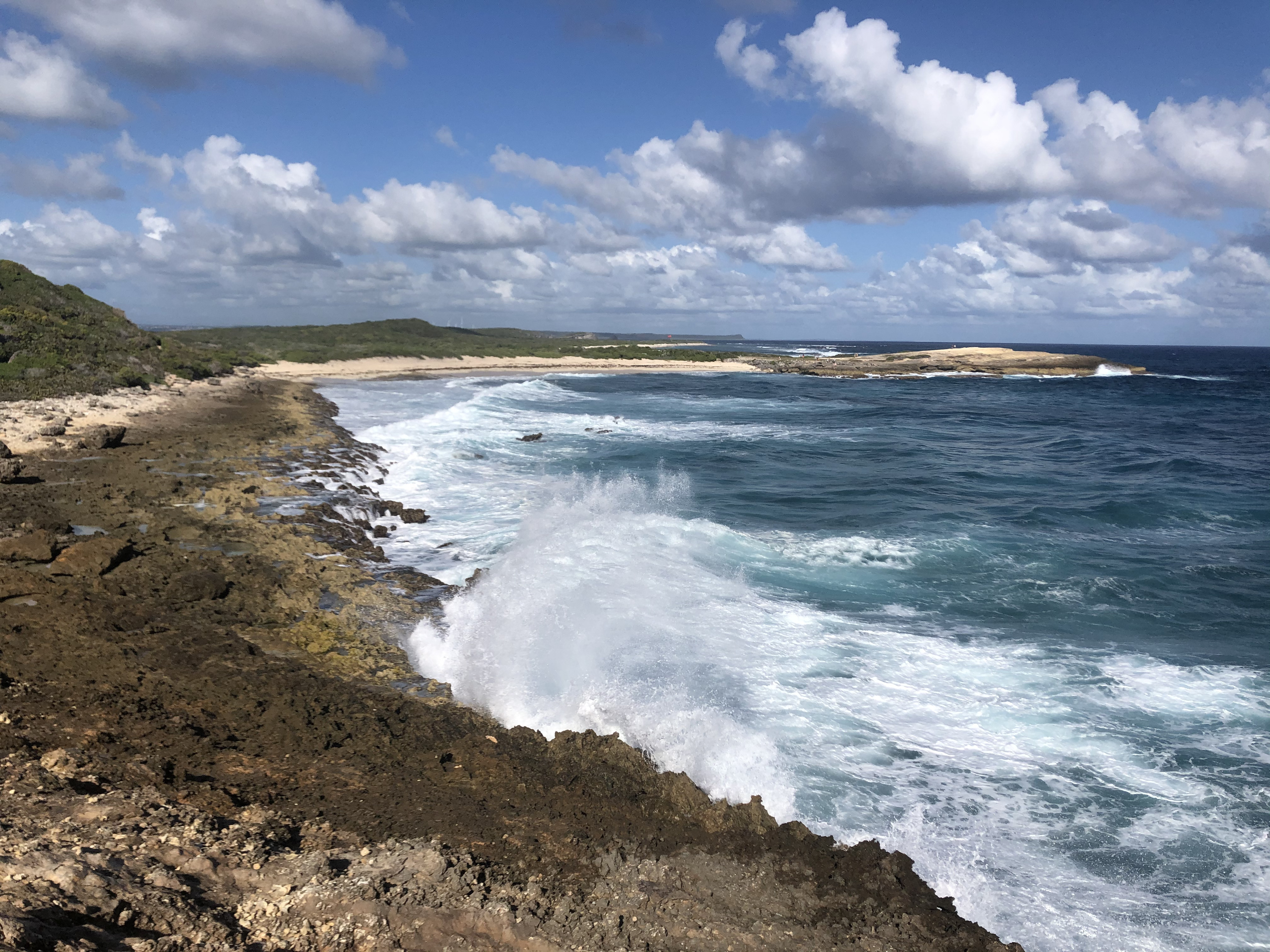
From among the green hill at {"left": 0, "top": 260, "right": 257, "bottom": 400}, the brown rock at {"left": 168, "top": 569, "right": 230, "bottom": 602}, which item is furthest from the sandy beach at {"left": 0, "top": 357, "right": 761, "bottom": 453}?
the brown rock at {"left": 168, "top": 569, "right": 230, "bottom": 602}

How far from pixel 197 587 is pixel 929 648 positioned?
984cm

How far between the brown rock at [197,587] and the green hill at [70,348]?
A: 59.8 feet

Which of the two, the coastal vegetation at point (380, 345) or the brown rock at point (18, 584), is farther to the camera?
the coastal vegetation at point (380, 345)

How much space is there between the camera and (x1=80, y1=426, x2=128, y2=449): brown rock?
57.2 feet

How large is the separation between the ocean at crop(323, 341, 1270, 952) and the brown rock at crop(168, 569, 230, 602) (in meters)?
2.77

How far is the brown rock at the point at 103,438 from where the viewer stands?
17438 mm

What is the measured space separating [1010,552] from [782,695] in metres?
8.95

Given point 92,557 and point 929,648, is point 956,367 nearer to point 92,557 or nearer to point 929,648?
point 929,648

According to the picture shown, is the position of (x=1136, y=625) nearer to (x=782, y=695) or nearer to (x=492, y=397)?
(x=782, y=695)

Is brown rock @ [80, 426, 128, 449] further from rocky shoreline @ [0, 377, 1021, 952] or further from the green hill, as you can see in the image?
rocky shoreline @ [0, 377, 1021, 952]

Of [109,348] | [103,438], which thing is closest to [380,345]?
[109,348]

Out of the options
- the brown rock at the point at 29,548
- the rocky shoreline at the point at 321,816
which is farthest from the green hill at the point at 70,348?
the rocky shoreline at the point at 321,816

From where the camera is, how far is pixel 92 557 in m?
9.86

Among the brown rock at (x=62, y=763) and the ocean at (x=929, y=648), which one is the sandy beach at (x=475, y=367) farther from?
the brown rock at (x=62, y=763)
